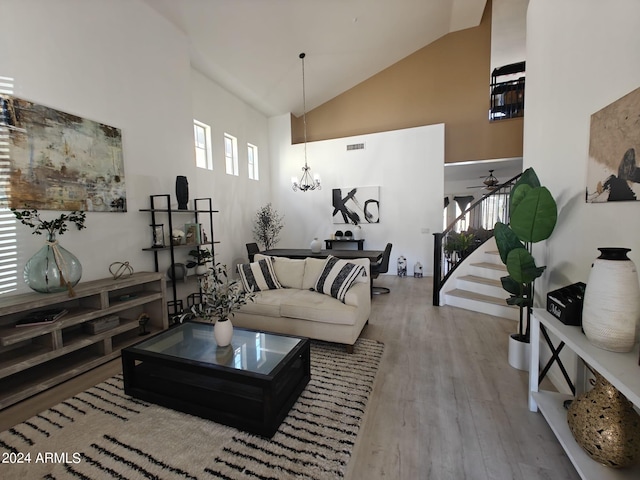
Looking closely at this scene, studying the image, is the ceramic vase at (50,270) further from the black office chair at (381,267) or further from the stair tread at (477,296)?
the stair tread at (477,296)

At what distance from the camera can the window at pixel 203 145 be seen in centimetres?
521

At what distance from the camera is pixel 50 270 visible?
2391mm

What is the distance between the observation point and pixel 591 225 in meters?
1.76

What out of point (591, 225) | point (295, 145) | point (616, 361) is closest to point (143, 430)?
point (616, 361)

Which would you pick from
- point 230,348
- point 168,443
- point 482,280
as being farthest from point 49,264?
point 482,280

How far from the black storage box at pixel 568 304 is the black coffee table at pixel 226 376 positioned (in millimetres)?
1692

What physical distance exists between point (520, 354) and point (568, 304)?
44.4 inches

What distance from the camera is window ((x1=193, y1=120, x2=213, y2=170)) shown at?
5.21 metres

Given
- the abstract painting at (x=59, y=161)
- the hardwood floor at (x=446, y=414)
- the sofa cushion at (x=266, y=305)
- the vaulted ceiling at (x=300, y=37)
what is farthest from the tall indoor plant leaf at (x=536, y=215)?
the vaulted ceiling at (x=300, y=37)

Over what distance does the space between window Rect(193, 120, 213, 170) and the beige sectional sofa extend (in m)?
3.29

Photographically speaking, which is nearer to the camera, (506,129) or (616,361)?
(616,361)

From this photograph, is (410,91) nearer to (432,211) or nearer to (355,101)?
(355,101)

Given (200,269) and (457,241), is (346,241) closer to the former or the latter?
(457,241)

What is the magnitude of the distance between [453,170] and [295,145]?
4289 millimetres
